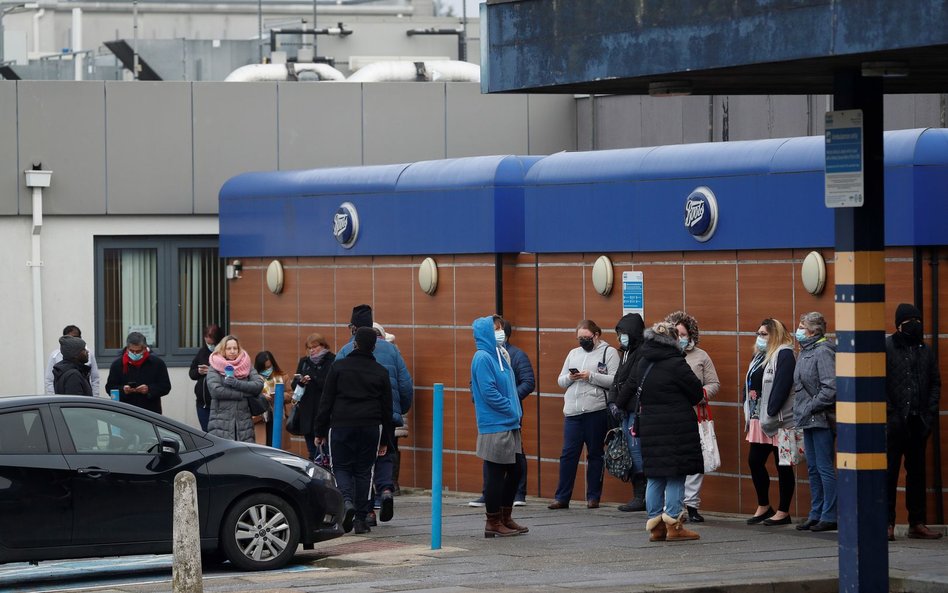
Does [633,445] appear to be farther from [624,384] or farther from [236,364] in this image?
[236,364]

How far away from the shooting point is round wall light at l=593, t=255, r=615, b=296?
56.2 feet

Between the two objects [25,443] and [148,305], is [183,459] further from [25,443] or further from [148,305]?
[148,305]

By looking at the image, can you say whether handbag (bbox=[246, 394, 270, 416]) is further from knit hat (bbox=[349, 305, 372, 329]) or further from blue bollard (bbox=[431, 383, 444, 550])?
blue bollard (bbox=[431, 383, 444, 550])

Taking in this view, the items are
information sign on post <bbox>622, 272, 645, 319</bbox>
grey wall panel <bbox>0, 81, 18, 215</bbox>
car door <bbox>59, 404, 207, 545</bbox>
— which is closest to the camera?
car door <bbox>59, 404, 207, 545</bbox>

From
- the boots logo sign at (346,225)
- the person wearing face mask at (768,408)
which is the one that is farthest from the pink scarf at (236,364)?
the person wearing face mask at (768,408)

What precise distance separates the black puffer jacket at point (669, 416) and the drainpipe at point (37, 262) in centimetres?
1235

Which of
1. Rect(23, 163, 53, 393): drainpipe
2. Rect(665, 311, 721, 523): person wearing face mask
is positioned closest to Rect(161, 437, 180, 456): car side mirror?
Rect(665, 311, 721, 523): person wearing face mask

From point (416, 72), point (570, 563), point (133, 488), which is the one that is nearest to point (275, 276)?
point (416, 72)

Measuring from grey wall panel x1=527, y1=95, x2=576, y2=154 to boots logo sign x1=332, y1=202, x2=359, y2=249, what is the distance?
18.7ft

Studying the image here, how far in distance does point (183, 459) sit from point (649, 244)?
19.0ft

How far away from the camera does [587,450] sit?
54.9 feet

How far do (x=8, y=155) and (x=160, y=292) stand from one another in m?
2.89

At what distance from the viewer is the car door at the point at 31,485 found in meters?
12.0

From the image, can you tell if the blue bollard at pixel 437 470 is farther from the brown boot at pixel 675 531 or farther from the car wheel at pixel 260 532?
the brown boot at pixel 675 531
